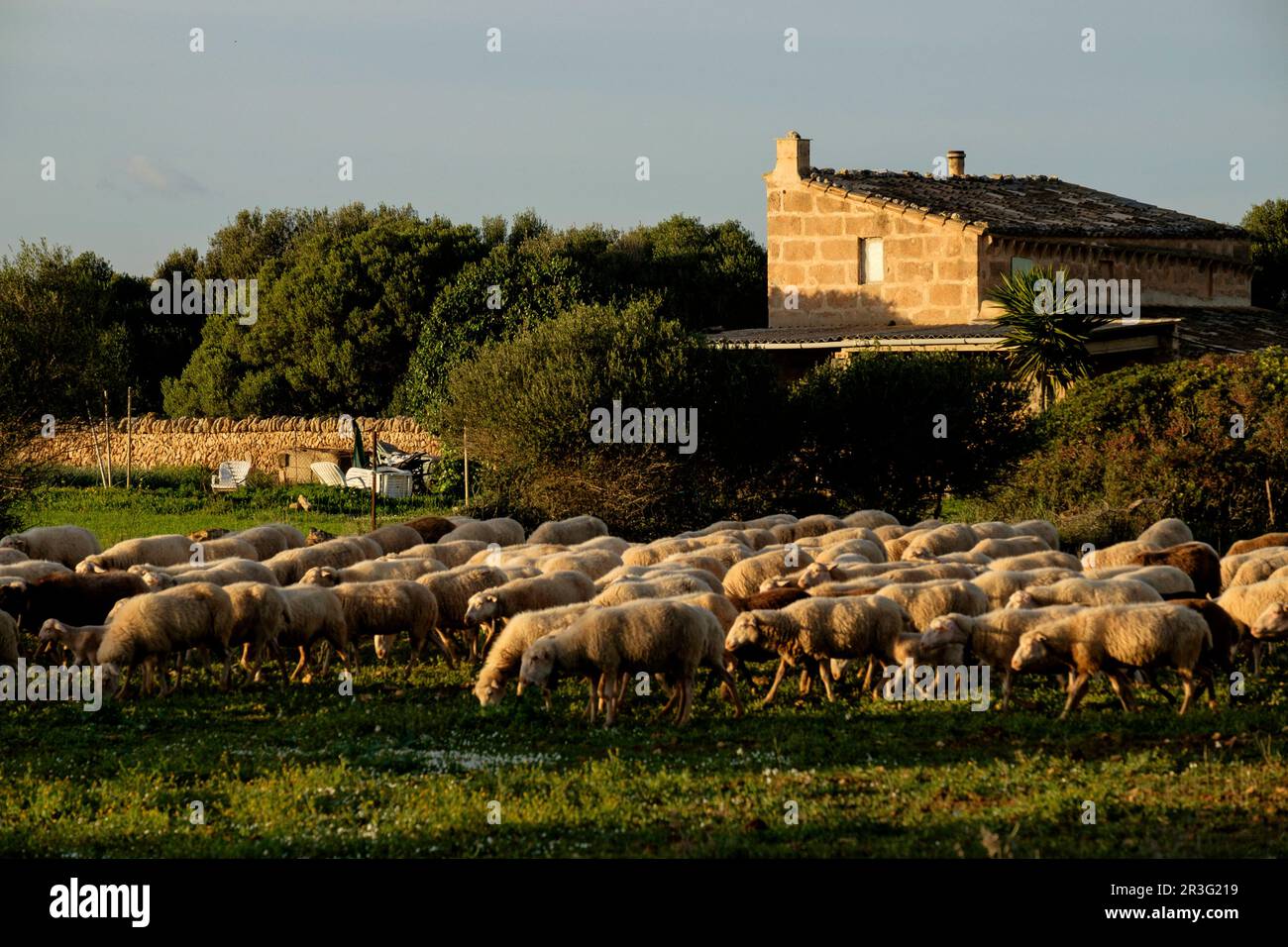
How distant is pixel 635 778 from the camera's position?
10.9 metres

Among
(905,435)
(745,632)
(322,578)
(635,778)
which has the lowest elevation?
(635,778)

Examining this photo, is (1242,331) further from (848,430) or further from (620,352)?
(620,352)

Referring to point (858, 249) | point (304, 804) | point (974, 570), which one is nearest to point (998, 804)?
point (304, 804)

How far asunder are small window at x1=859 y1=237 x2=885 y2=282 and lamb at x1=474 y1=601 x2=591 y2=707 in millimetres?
29873

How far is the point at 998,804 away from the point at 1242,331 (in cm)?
3449

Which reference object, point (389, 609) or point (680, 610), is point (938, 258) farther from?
point (680, 610)

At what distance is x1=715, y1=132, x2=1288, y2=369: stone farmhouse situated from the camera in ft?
133

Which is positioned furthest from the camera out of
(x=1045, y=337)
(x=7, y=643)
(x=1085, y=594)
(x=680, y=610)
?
(x=1045, y=337)

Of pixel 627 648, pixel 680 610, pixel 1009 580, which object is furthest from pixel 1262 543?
pixel 627 648

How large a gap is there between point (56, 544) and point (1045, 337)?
64.2 ft

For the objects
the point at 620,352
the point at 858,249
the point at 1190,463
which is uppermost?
the point at 858,249

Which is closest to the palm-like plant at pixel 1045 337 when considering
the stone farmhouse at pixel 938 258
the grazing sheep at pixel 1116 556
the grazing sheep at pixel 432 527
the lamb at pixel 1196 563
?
the stone farmhouse at pixel 938 258

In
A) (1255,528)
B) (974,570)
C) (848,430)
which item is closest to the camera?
(974,570)
